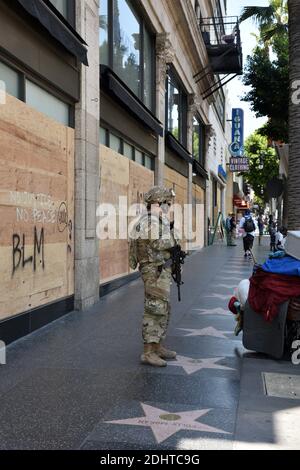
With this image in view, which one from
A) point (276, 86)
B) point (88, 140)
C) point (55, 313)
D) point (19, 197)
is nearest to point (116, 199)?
point (88, 140)

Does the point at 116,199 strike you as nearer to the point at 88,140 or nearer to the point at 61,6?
the point at 88,140

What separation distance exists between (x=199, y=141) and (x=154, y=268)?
22.0m

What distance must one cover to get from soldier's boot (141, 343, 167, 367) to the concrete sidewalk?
84mm

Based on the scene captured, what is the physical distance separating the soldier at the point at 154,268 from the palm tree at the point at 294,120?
5215 mm

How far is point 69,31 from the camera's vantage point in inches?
292

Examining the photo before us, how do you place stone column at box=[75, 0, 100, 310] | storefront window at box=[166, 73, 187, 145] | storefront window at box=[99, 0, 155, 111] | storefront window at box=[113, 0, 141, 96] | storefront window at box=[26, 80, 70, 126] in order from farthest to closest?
1. storefront window at box=[166, 73, 187, 145]
2. storefront window at box=[113, 0, 141, 96]
3. storefront window at box=[99, 0, 155, 111]
4. stone column at box=[75, 0, 100, 310]
5. storefront window at box=[26, 80, 70, 126]

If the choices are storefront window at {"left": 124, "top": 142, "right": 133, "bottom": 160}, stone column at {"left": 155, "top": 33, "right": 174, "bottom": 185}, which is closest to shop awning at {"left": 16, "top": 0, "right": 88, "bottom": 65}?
storefront window at {"left": 124, "top": 142, "right": 133, "bottom": 160}

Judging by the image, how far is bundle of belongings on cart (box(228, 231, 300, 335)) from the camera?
17.4 ft

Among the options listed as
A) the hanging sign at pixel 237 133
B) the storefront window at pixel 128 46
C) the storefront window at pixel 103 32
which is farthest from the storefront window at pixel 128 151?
the hanging sign at pixel 237 133

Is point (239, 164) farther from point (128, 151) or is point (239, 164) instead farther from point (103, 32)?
point (103, 32)

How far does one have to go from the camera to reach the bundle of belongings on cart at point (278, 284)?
529 cm

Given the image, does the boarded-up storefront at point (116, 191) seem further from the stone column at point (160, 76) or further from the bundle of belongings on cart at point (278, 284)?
the bundle of belongings on cart at point (278, 284)

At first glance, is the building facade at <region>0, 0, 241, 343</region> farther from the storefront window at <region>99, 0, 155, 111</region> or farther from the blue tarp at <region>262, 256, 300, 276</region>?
the blue tarp at <region>262, 256, 300, 276</region>

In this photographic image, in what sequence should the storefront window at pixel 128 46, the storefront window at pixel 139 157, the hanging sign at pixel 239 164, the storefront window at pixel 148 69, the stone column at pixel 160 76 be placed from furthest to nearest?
1. the hanging sign at pixel 239 164
2. the stone column at pixel 160 76
3. the storefront window at pixel 148 69
4. the storefront window at pixel 139 157
5. the storefront window at pixel 128 46
